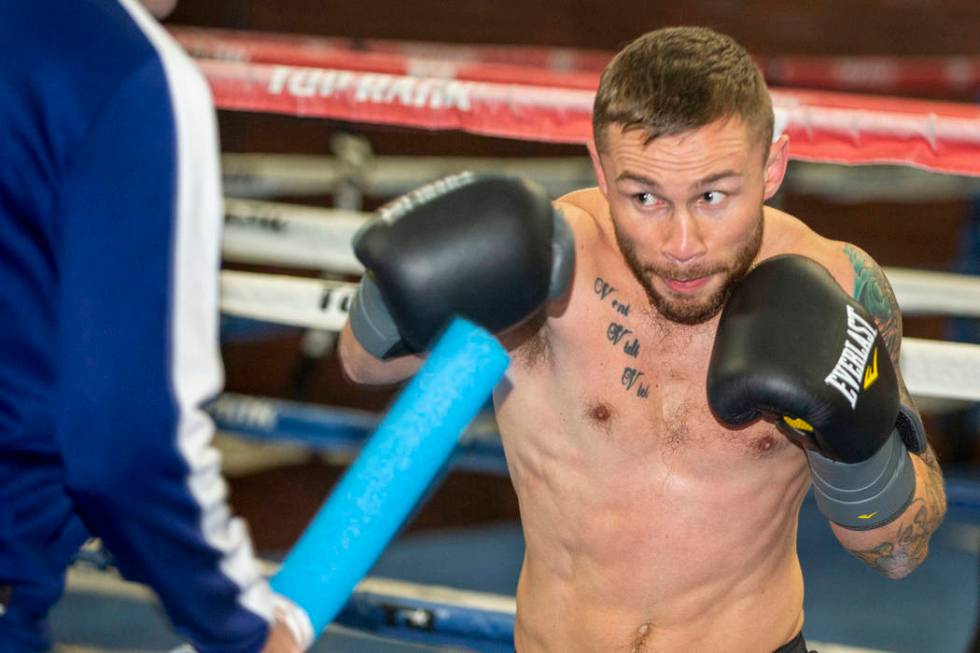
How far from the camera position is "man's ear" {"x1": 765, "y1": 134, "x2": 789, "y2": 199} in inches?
64.8

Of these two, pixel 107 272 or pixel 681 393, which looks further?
pixel 681 393

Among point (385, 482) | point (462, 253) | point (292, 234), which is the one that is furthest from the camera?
point (292, 234)

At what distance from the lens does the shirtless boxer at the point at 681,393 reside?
59.7 inches

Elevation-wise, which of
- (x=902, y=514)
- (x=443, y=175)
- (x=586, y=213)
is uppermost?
(x=586, y=213)

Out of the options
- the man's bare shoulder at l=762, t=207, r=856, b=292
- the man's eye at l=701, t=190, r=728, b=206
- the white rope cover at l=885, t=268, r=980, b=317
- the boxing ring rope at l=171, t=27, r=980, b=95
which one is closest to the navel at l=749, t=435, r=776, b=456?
the man's bare shoulder at l=762, t=207, r=856, b=292

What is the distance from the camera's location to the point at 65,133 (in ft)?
3.67

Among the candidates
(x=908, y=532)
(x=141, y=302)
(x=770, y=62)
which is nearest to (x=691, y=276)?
(x=908, y=532)

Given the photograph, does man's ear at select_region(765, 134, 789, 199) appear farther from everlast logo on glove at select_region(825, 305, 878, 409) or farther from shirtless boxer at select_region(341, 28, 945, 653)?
everlast logo on glove at select_region(825, 305, 878, 409)

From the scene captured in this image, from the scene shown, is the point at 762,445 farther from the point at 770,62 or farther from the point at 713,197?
the point at 770,62

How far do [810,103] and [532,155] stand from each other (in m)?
2.04

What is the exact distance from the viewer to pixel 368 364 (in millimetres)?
1637

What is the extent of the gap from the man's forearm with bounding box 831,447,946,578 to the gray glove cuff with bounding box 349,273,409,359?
2.06 feet

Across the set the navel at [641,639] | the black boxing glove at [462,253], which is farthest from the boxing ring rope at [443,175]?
the black boxing glove at [462,253]

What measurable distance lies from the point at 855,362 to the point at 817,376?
0.05m
